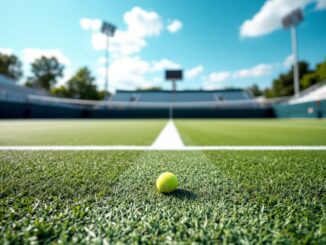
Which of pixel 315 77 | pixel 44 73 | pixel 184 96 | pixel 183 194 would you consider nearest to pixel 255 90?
pixel 315 77

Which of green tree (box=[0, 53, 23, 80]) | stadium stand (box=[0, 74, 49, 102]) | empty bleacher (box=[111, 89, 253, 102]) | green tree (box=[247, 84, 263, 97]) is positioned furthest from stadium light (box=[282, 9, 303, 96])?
green tree (box=[0, 53, 23, 80])

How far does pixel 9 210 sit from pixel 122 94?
43.8 metres

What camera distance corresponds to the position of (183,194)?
1.19 meters

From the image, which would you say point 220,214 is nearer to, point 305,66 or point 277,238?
Result: point 277,238

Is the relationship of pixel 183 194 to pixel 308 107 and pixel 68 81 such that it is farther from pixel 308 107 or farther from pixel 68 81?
pixel 68 81

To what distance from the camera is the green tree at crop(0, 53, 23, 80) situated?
44656 millimetres

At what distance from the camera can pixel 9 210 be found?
3.19ft

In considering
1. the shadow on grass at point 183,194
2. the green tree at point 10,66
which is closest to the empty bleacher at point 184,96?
the green tree at point 10,66

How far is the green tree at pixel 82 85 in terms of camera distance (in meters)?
50.5

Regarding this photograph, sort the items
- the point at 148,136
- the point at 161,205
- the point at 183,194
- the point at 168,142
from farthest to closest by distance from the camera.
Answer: the point at 148,136, the point at 168,142, the point at 183,194, the point at 161,205

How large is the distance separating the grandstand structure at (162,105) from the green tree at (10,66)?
15.1 m

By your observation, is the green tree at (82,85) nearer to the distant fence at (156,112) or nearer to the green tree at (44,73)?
the green tree at (44,73)

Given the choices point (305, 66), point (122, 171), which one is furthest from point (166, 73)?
point (122, 171)

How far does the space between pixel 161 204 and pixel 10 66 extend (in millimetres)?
60847
